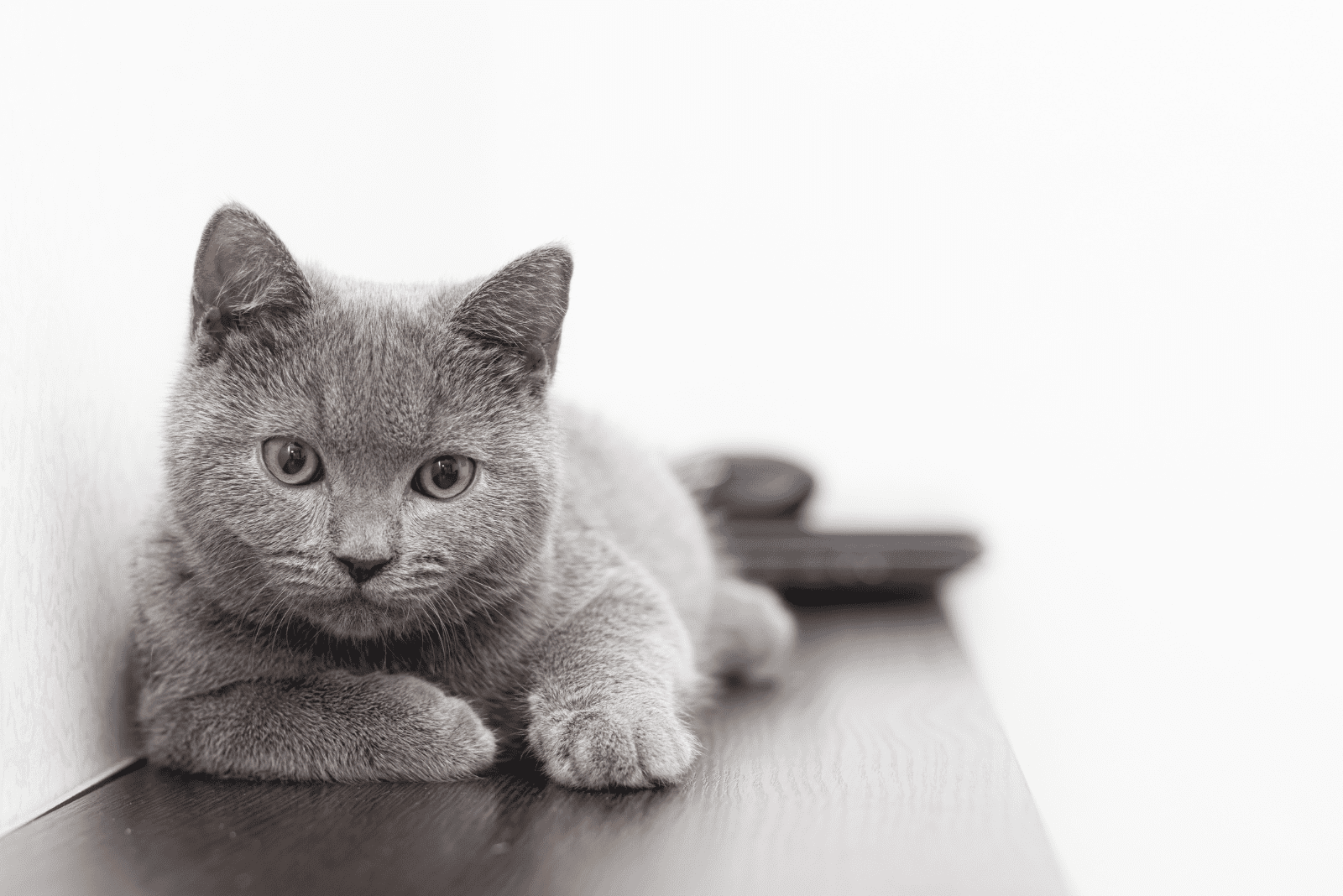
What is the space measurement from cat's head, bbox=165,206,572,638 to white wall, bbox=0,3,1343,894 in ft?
0.50

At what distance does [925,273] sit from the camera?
2.31m

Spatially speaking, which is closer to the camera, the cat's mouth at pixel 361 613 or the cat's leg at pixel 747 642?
the cat's mouth at pixel 361 613

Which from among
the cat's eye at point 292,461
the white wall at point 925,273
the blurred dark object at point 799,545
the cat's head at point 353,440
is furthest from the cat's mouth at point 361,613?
the blurred dark object at point 799,545

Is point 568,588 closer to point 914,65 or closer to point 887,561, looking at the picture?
point 887,561

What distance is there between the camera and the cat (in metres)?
1.01

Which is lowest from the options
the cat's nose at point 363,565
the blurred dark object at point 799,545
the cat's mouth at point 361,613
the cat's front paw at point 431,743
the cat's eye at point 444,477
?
the blurred dark object at point 799,545

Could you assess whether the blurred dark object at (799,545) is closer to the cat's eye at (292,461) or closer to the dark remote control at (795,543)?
the dark remote control at (795,543)

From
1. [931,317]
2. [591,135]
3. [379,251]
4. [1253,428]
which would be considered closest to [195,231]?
[379,251]

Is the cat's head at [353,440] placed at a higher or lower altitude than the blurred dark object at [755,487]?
higher

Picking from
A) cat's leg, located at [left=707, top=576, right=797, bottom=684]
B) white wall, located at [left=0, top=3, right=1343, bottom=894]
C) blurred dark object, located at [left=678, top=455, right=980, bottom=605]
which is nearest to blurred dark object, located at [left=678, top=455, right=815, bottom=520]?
blurred dark object, located at [left=678, top=455, right=980, bottom=605]

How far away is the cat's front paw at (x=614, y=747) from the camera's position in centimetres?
101

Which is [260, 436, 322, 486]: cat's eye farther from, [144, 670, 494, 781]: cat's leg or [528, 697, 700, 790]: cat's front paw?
[528, 697, 700, 790]: cat's front paw

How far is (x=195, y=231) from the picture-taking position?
4.57 feet

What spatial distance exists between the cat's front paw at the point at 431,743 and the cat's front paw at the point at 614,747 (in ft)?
0.18
